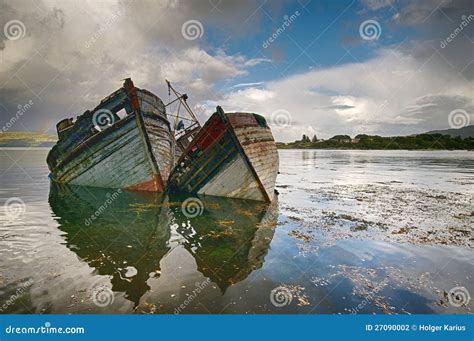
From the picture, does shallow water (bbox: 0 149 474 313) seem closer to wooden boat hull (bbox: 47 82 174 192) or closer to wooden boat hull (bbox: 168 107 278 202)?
wooden boat hull (bbox: 168 107 278 202)

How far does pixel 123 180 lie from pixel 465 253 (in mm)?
15662

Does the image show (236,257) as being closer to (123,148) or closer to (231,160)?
(231,160)

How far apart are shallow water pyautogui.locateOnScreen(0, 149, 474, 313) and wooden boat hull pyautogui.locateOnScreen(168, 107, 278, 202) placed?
1.06 meters

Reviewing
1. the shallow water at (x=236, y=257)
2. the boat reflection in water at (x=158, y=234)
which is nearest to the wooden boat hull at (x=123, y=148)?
the boat reflection in water at (x=158, y=234)

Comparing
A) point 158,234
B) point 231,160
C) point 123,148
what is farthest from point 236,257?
point 123,148

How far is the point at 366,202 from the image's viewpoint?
14.6 m

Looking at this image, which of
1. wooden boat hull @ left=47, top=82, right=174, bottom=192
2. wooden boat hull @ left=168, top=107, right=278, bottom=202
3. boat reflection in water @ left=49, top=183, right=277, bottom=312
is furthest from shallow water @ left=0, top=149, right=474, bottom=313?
wooden boat hull @ left=47, top=82, right=174, bottom=192

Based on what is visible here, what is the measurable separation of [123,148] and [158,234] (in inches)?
317

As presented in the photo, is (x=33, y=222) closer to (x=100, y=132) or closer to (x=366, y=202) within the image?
(x=100, y=132)

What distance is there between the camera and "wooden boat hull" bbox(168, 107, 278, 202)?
13469 millimetres

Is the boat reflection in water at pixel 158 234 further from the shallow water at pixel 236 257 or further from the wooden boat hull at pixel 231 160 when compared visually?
the wooden boat hull at pixel 231 160

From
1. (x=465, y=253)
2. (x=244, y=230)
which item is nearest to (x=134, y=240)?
(x=244, y=230)

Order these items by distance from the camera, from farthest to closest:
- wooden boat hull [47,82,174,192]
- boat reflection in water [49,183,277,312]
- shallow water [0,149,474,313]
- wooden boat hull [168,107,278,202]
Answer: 1. wooden boat hull [47,82,174,192]
2. wooden boat hull [168,107,278,202]
3. boat reflection in water [49,183,277,312]
4. shallow water [0,149,474,313]

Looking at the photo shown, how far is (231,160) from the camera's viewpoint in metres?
13.7
